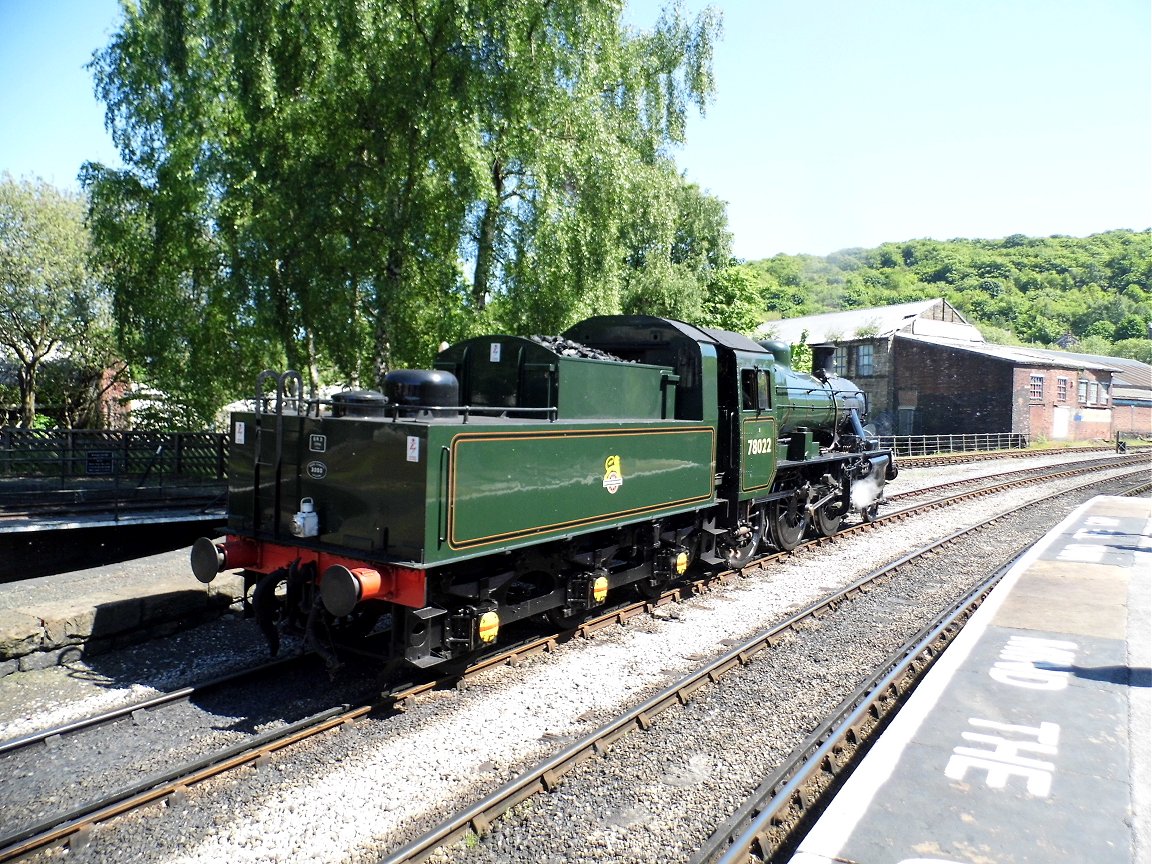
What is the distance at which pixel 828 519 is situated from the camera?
1345cm

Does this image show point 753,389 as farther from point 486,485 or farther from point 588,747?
point 588,747

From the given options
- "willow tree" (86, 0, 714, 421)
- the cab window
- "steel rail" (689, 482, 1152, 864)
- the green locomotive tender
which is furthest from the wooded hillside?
"steel rail" (689, 482, 1152, 864)

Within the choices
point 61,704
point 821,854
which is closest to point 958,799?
point 821,854

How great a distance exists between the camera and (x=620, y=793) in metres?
4.89

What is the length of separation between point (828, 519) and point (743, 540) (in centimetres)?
343

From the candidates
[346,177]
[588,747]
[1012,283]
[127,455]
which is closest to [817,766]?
[588,747]

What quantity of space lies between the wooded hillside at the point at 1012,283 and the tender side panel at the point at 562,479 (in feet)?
240

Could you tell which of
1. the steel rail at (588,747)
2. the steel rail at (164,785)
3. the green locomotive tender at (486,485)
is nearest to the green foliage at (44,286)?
the green locomotive tender at (486,485)

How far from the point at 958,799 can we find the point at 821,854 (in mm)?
1179

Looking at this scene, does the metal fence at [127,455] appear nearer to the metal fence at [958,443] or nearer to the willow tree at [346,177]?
the willow tree at [346,177]

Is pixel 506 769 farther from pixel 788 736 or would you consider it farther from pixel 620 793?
pixel 788 736

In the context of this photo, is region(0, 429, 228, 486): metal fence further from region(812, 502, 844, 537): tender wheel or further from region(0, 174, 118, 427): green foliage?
region(812, 502, 844, 537): tender wheel

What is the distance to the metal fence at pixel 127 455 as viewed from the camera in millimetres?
15078

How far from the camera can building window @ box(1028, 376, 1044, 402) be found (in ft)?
121
